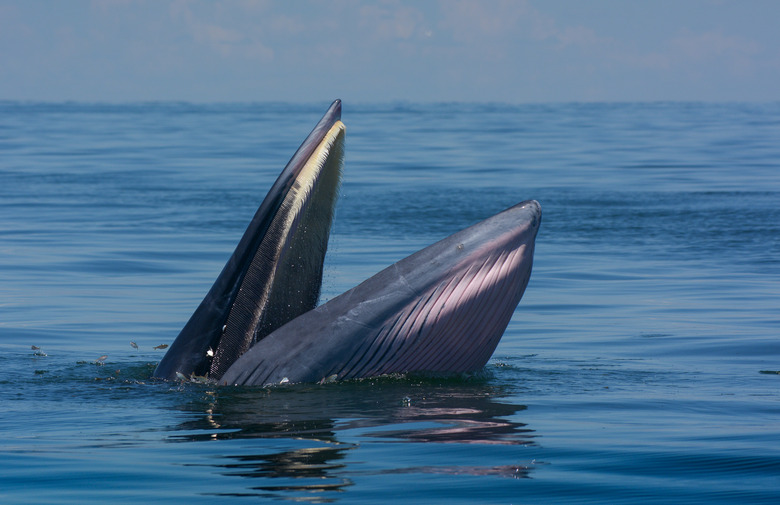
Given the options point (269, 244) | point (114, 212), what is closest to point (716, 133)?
point (114, 212)

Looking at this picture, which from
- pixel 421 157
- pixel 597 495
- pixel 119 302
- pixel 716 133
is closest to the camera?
pixel 597 495

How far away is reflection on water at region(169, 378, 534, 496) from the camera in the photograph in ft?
18.3

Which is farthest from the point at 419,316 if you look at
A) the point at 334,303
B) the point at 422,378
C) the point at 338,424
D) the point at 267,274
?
the point at 267,274

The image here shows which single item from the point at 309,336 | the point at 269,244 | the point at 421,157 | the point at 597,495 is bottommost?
the point at 597,495

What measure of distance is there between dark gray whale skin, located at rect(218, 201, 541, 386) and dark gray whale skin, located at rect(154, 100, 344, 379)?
21 cm

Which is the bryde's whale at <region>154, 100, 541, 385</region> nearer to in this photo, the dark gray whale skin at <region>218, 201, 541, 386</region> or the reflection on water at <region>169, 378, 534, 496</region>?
the dark gray whale skin at <region>218, 201, 541, 386</region>

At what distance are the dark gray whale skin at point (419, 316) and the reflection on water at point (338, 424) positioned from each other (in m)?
0.18

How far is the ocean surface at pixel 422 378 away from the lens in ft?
18.2

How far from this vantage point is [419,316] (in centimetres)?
675

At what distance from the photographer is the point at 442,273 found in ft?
21.9

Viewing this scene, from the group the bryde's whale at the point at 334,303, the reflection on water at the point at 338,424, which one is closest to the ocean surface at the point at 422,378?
the reflection on water at the point at 338,424

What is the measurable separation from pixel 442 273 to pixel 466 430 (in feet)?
3.03

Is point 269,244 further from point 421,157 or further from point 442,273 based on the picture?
point 421,157

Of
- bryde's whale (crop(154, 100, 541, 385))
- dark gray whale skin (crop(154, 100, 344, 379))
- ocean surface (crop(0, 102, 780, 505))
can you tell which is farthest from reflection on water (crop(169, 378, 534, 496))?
dark gray whale skin (crop(154, 100, 344, 379))
